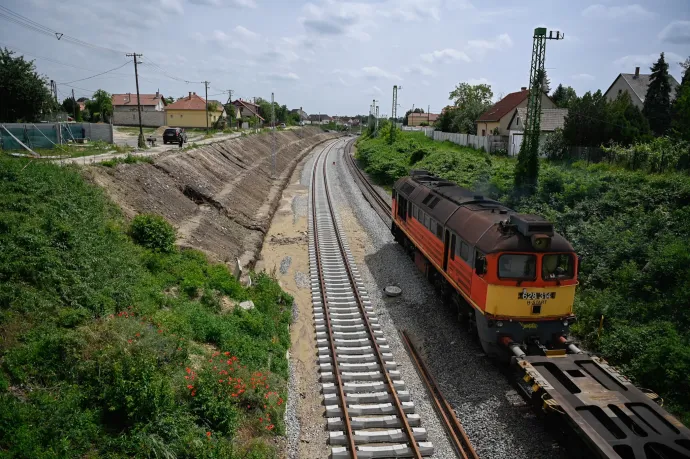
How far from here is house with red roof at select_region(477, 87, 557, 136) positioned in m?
46.7

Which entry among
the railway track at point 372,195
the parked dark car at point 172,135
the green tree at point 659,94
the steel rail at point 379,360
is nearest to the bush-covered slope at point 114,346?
the steel rail at point 379,360

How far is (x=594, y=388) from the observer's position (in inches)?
351

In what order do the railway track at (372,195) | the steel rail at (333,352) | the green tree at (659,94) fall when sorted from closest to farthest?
1. the steel rail at (333,352)
2. the railway track at (372,195)
3. the green tree at (659,94)

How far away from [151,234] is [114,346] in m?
7.51

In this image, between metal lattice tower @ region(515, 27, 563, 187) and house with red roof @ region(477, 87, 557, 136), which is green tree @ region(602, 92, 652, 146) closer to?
metal lattice tower @ region(515, 27, 563, 187)

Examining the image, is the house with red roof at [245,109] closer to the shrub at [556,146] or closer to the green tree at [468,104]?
the green tree at [468,104]

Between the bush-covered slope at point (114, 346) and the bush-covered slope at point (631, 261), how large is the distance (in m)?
8.67

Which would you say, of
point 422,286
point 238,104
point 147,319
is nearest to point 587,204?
point 422,286

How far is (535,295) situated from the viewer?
36.1 feet

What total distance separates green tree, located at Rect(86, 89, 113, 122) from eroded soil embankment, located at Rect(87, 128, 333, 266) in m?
46.3

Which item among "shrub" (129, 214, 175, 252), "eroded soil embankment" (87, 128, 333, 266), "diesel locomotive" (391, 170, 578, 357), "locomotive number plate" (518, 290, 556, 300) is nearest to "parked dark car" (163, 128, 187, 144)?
"eroded soil embankment" (87, 128, 333, 266)

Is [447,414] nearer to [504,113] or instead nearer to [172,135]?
[172,135]

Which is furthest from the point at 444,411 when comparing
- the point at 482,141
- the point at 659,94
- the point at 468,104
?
the point at 468,104

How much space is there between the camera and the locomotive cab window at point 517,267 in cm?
1097
